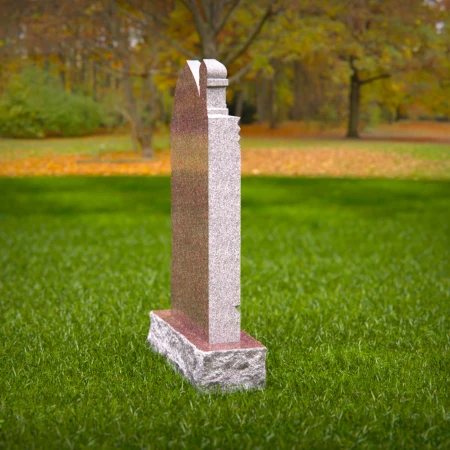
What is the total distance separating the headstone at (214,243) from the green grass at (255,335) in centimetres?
17

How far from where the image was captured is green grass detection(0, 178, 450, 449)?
11.6 ft

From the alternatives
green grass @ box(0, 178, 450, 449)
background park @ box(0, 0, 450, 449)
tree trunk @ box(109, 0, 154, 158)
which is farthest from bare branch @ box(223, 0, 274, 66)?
green grass @ box(0, 178, 450, 449)

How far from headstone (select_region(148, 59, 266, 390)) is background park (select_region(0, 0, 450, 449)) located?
173 mm

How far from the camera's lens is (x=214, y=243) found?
13.5 ft

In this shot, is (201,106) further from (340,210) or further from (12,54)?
(12,54)

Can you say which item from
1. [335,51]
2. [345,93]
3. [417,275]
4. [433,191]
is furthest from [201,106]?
[345,93]

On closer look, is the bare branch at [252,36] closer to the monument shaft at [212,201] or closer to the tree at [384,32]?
the tree at [384,32]

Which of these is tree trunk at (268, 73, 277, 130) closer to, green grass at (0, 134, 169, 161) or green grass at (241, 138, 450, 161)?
green grass at (241, 138, 450, 161)

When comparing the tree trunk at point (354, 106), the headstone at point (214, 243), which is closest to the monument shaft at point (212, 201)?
the headstone at point (214, 243)

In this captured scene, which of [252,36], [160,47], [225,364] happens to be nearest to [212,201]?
[225,364]

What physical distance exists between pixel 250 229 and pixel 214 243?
6.52 meters

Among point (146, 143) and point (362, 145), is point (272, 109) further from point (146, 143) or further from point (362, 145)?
point (146, 143)

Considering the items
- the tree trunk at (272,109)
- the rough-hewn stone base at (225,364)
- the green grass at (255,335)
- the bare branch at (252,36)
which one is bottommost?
the green grass at (255,335)

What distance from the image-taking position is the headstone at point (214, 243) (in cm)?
407
